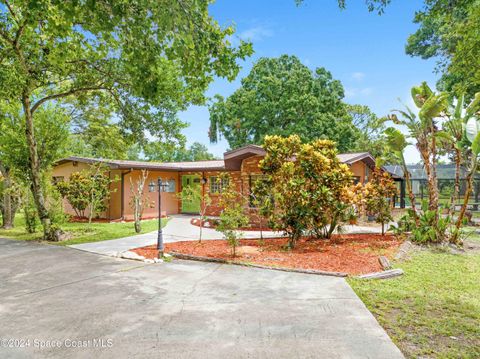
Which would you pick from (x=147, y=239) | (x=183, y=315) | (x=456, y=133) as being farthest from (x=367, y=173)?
(x=183, y=315)

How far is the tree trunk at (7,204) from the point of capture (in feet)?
45.6

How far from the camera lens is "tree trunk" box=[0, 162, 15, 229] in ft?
45.6

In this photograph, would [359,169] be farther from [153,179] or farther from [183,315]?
[183,315]

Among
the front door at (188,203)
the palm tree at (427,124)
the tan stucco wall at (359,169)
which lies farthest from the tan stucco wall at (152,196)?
the palm tree at (427,124)

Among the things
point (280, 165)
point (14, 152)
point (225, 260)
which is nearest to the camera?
point (225, 260)

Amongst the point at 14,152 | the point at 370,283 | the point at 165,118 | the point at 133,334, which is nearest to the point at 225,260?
the point at 370,283

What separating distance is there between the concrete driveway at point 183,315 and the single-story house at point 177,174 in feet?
23.5

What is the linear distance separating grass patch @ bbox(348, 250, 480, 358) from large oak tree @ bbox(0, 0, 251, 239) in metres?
4.73

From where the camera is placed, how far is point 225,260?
24.8 ft

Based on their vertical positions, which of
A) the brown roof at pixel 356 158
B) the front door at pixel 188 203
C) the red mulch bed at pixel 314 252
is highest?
the brown roof at pixel 356 158

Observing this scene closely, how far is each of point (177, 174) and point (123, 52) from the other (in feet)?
47.6

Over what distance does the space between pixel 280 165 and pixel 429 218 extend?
16.0ft

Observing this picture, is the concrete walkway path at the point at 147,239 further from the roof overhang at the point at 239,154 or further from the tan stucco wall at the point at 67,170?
the tan stucco wall at the point at 67,170

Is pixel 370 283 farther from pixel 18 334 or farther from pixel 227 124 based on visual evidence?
pixel 227 124
